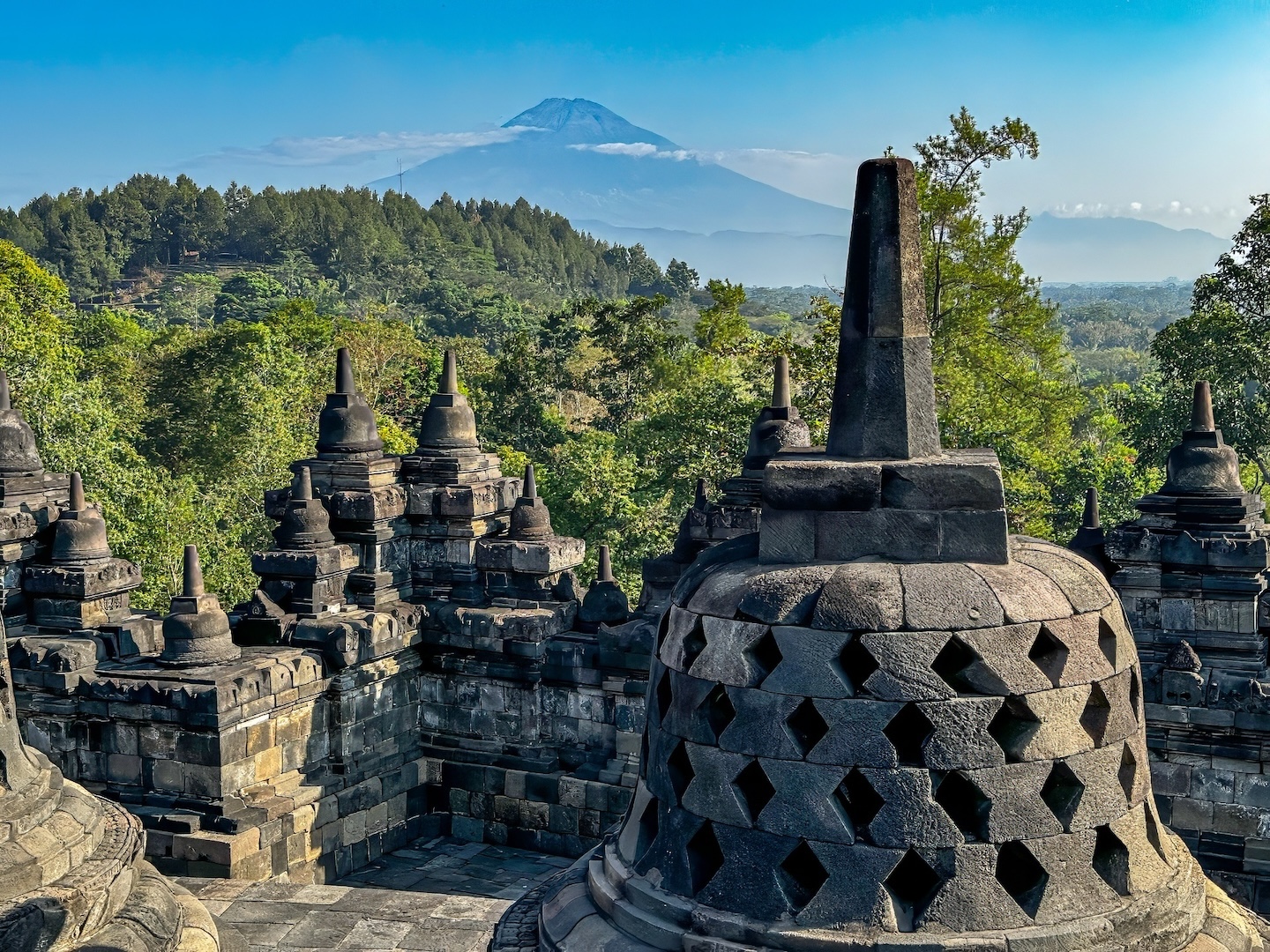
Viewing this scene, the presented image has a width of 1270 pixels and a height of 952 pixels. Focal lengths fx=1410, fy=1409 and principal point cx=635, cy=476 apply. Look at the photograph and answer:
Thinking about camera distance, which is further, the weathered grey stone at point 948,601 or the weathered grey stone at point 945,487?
the weathered grey stone at point 945,487

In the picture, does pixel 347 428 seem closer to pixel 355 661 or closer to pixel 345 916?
pixel 355 661

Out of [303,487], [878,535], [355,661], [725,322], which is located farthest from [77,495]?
[725,322]

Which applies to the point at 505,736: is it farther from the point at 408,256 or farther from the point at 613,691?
Result: the point at 408,256

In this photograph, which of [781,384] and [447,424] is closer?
[781,384]

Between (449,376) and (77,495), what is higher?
(449,376)

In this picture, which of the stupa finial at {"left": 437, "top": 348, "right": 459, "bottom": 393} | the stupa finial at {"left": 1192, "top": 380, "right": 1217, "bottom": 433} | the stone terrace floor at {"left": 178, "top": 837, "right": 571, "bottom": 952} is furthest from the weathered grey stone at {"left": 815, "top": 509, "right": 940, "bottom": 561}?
the stupa finial at {"left": 437, "top": 348, "right": 459, "bottom": 393}

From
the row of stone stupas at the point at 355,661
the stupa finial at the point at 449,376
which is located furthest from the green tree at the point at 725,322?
the row of stone stupas at the point at 355,661

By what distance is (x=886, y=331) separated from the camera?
546cm

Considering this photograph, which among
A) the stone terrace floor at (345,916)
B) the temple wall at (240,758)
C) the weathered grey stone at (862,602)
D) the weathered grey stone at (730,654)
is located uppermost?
the weathered grey stone at (862,602)

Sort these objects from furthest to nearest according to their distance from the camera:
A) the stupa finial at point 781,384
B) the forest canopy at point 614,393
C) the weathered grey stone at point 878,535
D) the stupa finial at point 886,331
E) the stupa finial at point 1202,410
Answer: the forest canopy at point 614,393, the stupa finial at point 781,384, the stupa finial at point 1202,410, the stupa finial at point 886,331, the weathered grey stone at point 878,535

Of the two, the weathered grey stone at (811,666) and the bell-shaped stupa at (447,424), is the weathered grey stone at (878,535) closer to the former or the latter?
the weathered grey stone at (811,666)

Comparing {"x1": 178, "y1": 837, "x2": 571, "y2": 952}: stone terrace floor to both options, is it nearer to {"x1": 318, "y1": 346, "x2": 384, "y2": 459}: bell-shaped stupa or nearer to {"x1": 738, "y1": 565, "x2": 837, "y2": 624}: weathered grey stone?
{"x1": 318, "y1": 346, "x2": 384, "y2": 459}: bell-shaped stupa

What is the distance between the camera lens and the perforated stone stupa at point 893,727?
487cm

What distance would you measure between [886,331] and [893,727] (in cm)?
153
